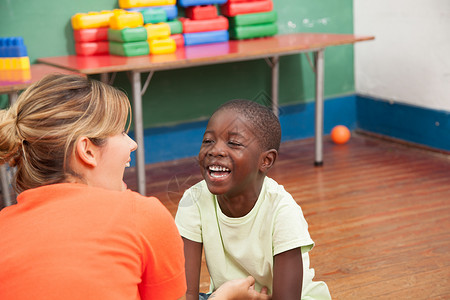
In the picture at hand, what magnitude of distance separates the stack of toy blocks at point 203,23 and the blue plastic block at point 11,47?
98 centimetres

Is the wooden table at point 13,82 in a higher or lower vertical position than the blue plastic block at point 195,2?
lower

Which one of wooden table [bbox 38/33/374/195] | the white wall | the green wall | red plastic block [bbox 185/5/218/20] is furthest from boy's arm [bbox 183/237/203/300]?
the white wall

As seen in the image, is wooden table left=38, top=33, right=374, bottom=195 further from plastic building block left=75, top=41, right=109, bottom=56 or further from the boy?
the boy

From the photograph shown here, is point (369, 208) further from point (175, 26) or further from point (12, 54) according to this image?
point (12, 54)

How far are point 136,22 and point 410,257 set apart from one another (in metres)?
1.84

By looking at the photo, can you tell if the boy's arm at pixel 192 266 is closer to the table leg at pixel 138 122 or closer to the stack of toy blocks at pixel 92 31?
the table leg at pixel 138 122

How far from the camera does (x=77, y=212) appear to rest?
952 mm

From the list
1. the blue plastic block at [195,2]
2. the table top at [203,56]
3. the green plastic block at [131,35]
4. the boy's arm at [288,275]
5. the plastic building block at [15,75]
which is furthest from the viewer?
the blue plastic block at [195,2]

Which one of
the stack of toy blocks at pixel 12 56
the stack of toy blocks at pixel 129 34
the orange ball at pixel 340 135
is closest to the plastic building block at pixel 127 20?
the stack of toy blocks at pixel 129 34

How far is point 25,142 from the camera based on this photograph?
1.04 m

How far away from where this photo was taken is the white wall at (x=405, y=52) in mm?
3828

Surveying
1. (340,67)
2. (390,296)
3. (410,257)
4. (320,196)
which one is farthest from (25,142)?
(340,67)

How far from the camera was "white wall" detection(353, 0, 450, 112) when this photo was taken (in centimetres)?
383

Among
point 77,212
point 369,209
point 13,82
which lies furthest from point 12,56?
point 77,212
